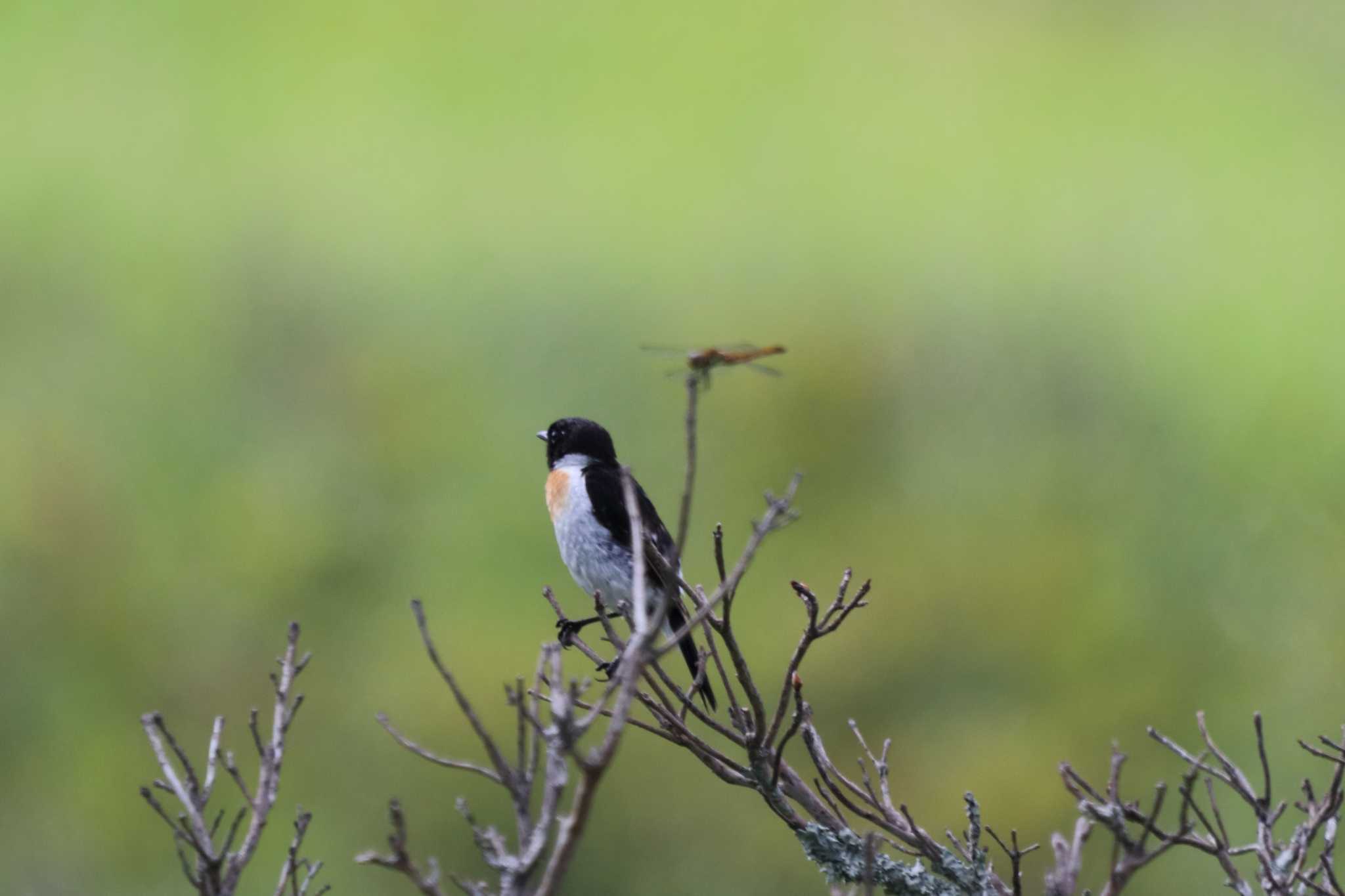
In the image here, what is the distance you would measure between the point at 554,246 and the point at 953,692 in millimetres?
10371

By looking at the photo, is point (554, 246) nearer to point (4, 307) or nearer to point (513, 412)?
→ point (513, 412)

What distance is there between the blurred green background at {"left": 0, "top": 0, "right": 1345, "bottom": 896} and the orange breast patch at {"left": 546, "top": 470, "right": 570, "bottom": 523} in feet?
33.9

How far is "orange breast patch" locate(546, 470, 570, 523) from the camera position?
19.4ft

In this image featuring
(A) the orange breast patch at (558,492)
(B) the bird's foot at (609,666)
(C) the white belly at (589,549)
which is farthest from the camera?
(A) the orange breast patch at (558,492)

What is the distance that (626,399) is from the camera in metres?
19.5

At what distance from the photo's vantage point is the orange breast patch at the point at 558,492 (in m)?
5.91

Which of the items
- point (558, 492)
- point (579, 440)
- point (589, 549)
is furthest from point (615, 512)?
point (579, 440)

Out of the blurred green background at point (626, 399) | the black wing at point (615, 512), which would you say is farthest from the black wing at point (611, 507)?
the blurred green background at point (626, 399)

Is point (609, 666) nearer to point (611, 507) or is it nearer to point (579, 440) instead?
point (611, 507)

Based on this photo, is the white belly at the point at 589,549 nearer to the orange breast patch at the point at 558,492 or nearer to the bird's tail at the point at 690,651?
the orange breast patch at the point at 558,492

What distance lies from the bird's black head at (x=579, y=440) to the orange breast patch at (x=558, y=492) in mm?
77

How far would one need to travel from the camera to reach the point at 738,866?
15.5 m

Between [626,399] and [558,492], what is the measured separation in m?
13.6

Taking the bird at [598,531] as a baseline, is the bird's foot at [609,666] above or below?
below
